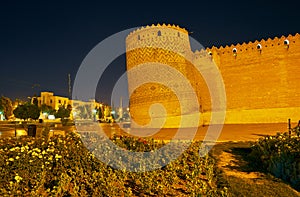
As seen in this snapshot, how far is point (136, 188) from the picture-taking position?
5.37 m

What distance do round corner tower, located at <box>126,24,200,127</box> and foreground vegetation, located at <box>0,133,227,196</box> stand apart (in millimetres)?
13396

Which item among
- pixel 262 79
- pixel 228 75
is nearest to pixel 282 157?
pixel 262 79

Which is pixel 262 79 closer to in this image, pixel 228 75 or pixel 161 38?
pixel 228 75

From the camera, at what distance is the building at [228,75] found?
1808cm

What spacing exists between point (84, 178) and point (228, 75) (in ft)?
52.8

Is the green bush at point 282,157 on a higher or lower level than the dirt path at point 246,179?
higher

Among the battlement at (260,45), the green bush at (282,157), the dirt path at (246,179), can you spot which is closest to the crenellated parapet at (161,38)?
the battlement at (260,45)

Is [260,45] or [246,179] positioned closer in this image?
[246,179]

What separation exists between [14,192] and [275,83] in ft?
56.9

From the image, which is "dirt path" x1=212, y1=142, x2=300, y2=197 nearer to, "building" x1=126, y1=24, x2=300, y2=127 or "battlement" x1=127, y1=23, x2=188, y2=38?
"building" x1=126, y1=24, x2=300, y2=127

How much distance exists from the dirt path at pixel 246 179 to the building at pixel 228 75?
11.5 meters

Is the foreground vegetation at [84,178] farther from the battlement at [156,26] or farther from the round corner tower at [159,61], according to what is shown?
the battlement at [156,26]

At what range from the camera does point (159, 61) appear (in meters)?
20.6

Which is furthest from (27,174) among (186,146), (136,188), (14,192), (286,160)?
(286,160)
